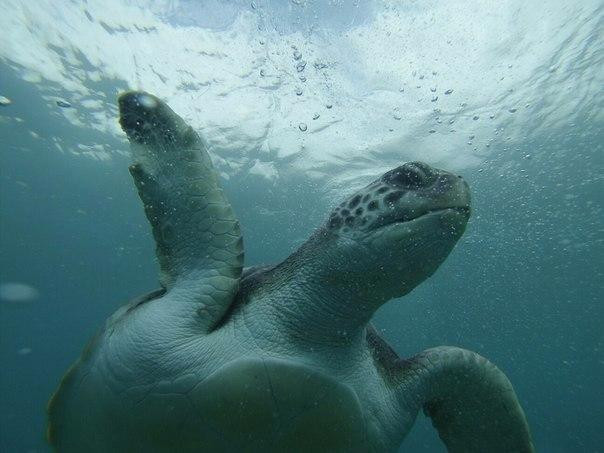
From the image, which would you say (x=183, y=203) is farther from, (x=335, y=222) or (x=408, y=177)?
(x=408, y=177)

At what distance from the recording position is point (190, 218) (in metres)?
2.20

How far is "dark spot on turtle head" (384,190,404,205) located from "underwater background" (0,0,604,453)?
245 inches

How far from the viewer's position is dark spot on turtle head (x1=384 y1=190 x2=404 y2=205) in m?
1.83

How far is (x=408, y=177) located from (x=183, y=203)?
1157 mm

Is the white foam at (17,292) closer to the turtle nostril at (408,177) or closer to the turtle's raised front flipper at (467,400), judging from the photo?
the turtle's raised front flipper at (467,400)

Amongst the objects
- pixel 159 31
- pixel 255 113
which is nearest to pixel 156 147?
pixel 159 31

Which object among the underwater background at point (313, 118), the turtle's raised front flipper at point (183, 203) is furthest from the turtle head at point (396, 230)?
the underwater background at point (313, 118)

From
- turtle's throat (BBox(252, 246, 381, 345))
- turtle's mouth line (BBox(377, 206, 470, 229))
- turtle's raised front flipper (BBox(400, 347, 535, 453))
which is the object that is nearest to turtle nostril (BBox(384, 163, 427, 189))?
turtle's mouth line (BBox(377, 206, 470, 229))

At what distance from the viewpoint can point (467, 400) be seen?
2361mm

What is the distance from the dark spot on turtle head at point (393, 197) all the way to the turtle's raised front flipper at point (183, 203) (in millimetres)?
813

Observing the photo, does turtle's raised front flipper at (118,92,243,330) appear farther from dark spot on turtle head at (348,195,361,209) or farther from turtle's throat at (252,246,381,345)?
dark spot on turtle head at (348,195,361,209)

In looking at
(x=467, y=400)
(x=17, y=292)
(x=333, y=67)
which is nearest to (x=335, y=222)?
(x=467, y=400)

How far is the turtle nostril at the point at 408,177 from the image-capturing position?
1853 mm

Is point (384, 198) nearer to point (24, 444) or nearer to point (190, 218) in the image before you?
point (190, 218)
